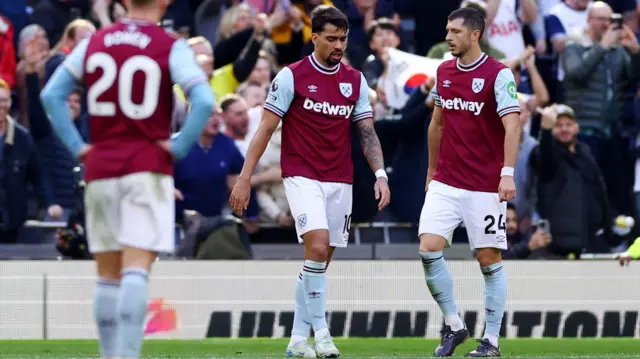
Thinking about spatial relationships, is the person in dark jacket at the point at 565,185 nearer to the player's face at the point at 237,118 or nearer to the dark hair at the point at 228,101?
the player's face at the point at 237,118

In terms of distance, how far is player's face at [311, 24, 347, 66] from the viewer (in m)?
9.95

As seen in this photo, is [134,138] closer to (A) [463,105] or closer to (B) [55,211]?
(A) [463,105]

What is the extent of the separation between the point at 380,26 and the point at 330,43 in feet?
17.7

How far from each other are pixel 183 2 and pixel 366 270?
4.41m

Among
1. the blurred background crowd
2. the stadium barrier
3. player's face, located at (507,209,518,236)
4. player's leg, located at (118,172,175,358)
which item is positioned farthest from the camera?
player's face, located at (507,209,518,236)

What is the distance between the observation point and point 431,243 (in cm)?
1012

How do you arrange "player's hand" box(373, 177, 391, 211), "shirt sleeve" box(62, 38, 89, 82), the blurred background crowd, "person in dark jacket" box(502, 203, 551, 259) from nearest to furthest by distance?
"shirt sleeve" box(62, 38, 89, 82) → "player's hand" box(373, 177, 391, 211) → the blurred background crowd → "person in dark jacket" box(502, 203, 551, 259)

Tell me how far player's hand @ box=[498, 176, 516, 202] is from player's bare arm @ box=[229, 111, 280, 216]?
1.63 meters

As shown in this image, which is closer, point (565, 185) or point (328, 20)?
point (328, 20)

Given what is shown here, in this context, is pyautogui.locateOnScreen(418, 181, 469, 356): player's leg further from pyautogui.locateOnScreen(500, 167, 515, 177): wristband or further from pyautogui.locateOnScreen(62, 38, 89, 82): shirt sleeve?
pyautogui.locateOnScreen(62, 38, 89, 82): shirt sleeve

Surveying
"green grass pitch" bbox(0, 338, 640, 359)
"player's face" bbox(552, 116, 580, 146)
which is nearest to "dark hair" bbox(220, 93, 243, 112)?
"green grass pitch" bbox(0, 338, 640, 359)

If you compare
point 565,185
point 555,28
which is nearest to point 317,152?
point 565,185

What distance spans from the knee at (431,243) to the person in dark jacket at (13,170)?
5148 millimetres

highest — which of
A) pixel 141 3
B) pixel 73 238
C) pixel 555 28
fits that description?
pixel 555 28
